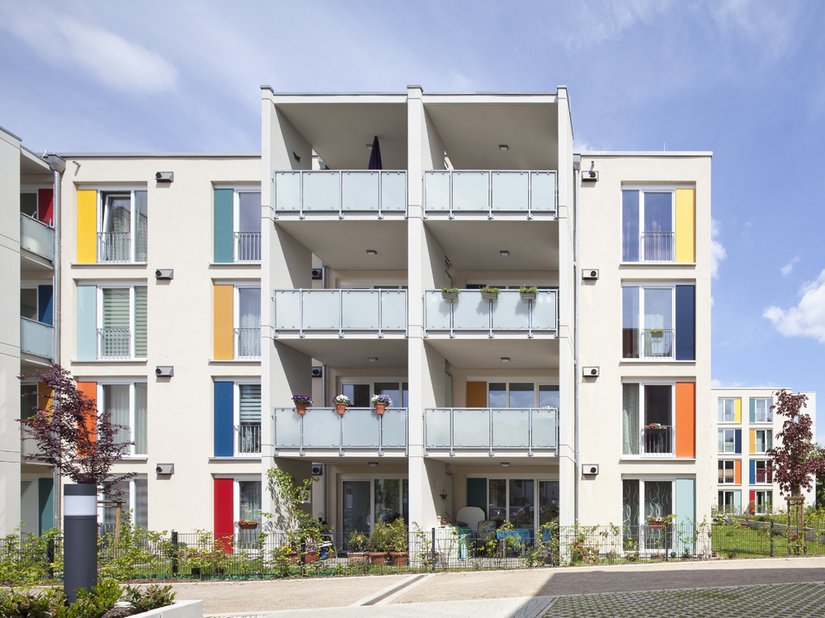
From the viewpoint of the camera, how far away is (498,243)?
21188 mm

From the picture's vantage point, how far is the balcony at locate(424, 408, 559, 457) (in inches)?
739

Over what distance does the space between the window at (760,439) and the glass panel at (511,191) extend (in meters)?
49.6

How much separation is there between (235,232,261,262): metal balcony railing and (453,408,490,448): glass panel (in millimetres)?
7529

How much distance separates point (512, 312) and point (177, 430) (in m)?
9.79

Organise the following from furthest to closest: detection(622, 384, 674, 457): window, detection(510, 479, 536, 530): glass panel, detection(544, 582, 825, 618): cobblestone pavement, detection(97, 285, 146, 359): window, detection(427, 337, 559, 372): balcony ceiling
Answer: detection(510, 479, 536, 530): glass panel
detection(97, 285, 146, 359): window
detection(622, 384, 674, 457): window
detection(427, 337, 559, 372): balcony ceiling
detection(544, 582, 825, 618): cobblestone pavement

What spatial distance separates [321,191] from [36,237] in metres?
8.33

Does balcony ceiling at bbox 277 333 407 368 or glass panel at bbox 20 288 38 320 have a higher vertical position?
glass panel at bbox 20 288 38 320

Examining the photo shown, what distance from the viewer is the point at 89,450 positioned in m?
18.9

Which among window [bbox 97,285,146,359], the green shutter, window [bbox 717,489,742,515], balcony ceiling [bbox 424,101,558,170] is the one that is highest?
balcony ceiling [bbox 424,101,558,170]

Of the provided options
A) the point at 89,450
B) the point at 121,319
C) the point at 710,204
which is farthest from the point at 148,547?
the point at 710,204

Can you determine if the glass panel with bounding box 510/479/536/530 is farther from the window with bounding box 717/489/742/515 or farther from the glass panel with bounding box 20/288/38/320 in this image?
the window with bounding box 717/489/742/515

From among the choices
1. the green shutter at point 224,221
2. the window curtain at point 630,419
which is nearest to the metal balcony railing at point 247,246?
the green shutter at point 224,221

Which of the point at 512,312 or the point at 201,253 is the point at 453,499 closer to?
the point at 512,312

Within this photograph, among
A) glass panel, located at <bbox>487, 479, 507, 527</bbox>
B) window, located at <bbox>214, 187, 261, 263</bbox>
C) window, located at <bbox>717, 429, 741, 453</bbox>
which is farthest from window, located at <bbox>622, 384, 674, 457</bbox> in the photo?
window, located at <bbox>717, 429, 741, 453</bbox>
